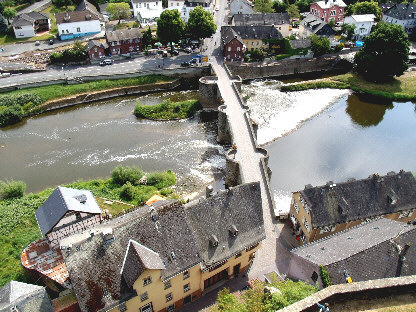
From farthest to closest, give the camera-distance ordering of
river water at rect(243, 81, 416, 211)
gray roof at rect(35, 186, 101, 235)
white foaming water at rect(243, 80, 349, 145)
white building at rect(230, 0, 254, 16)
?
white building at rect(230, 0, 254, 16), white foaming water at rect(243, 80, 349, 145), river water at rect(243, 81, 416, 211), gray roof at rect(35, 186, 101, 235)

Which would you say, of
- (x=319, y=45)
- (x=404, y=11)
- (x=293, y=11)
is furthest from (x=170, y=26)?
(x=404, y=11)

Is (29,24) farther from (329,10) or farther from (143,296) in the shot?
(143,296)

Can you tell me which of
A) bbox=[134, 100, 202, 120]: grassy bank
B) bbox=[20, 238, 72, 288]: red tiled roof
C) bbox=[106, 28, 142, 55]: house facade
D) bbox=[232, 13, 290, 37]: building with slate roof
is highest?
bbox=[232, 13, 290, 37]: building with slate roof

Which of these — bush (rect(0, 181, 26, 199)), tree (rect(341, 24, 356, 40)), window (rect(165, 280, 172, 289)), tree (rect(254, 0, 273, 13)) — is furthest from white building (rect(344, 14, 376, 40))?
window (rect(165, 280, 172, 289))

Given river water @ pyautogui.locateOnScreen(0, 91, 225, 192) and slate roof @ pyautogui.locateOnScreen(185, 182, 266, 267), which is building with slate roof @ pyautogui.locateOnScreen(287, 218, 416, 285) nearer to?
slate roof @ pyautogui.locateOnScreen(185, 182, 266, 267)

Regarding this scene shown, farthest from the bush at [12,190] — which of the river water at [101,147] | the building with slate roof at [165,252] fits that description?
the building with slate roof at [165,252]

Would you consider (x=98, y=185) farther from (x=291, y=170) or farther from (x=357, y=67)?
(x=357, y=67)

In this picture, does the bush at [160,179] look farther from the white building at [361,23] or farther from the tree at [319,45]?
the white building at [361,23]

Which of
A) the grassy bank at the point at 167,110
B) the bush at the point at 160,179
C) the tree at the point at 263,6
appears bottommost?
the bush at the point at 160,179
